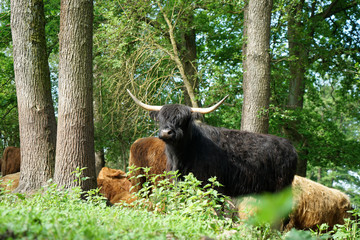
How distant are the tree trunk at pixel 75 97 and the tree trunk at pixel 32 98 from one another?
67 centimetres

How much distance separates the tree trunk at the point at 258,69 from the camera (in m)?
7.14

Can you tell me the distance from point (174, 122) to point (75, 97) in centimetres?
171

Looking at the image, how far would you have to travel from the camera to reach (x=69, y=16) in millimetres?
5844

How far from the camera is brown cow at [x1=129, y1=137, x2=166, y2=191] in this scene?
744 centimetres

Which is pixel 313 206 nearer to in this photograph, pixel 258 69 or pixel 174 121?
pixel 258 69

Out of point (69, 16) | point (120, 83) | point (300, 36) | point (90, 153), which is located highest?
point (300, 36)

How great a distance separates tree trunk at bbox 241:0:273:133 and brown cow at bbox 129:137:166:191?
6.34 ft

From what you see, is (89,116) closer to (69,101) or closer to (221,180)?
(69,101)

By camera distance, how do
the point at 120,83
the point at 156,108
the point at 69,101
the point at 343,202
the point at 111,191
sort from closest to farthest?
the point at 69,101, the point at 156,108, the point at 343,202, the point at 111,191, the point at 120,83

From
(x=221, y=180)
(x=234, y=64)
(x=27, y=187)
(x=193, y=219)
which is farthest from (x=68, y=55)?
(x=234, y=64)

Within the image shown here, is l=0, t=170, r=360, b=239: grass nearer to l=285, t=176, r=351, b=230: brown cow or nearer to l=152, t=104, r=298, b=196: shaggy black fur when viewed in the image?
l=152, t=104, r=298, b=196: shaggy black fur

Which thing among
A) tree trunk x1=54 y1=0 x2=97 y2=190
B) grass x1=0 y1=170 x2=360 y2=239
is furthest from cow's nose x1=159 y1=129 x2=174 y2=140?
grass x1=0 y1=170 x2=360 y2=239

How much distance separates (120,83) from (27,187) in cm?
486

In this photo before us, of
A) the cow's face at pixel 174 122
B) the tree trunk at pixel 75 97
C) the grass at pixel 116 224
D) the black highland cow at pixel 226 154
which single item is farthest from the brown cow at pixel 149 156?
the grass at pixel 116 224
